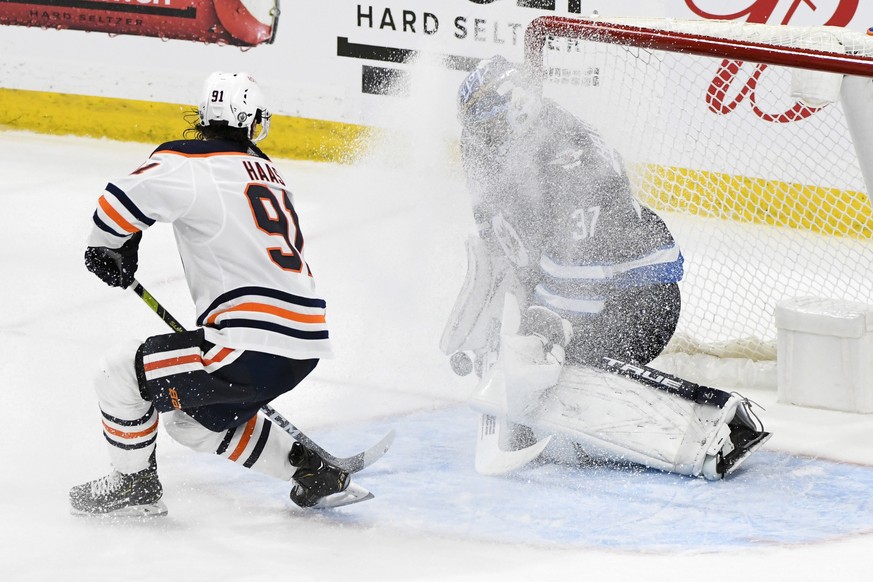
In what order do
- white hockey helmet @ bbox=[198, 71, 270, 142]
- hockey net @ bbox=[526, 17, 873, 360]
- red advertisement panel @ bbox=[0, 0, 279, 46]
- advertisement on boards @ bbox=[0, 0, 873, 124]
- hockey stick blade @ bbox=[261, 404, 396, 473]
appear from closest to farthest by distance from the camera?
white hockey helmet @ bbox=[198, 71, 270, 142], hockey stick blade @ bbox=[261, 404, 396, 473], hockey net @ bbox=[526, 17, 873, 360], advertisement on boards @ bbox=[0, 0, 873, 124], red advertisement panel @ bbox=[0, 0, 279, 46]

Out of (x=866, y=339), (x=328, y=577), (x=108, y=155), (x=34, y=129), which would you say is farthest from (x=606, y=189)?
(x=34, y=129)

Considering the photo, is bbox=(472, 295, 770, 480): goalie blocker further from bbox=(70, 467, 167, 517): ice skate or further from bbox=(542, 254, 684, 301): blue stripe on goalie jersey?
bbox=(70, 467, 167, 517): ice skate

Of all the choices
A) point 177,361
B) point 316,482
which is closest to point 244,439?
point 316,482

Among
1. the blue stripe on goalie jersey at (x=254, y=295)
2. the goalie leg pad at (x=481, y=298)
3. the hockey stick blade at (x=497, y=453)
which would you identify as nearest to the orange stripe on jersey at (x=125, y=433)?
the blue stripe on goalie jersey at (x=254, y=295)

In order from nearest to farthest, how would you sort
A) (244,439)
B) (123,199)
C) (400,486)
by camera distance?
(123,199) < (244,439) < (400,486)

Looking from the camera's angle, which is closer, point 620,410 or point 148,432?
point 148,432

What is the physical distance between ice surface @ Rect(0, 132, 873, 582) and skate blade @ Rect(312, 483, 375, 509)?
23 mm

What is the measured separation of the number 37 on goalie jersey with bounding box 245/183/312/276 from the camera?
2729 millimetres

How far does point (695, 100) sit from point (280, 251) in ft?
5.99

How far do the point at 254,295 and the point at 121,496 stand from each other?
0.51 meters

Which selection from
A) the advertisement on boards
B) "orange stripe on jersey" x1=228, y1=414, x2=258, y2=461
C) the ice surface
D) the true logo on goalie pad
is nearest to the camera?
the ice surface

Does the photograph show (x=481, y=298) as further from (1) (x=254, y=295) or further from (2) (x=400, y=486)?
(1) (x=254, y=295)

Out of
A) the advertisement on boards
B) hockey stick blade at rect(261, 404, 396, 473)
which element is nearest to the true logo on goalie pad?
hockey stick blade at rect(261, 404, 396, 473)

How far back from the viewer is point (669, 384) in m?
3.24
